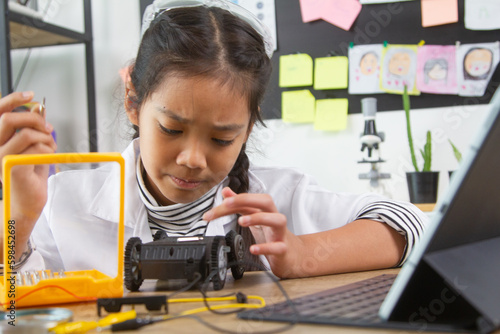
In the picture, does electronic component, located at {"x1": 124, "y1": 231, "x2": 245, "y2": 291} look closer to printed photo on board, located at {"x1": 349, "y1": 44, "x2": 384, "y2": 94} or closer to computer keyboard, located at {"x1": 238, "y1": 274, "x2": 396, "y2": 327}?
computer keyboard, located at {"x1": 238, "y1": 274, "x2": 396, "y2": 327}

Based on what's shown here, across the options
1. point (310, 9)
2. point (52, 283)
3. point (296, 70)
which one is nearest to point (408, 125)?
point (296, 70)

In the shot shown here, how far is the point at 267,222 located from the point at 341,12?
50.2 inches

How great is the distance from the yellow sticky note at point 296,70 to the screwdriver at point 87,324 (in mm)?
1364

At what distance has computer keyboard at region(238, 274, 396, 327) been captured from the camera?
37cm

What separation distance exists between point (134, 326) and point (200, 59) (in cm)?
51

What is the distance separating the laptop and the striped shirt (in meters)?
0.50

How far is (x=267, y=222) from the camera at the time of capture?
1.90 ft

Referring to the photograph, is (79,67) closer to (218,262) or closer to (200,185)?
(200,185)

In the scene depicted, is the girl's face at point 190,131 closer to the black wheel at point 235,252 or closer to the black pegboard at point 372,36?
the black wheel at point 235,252

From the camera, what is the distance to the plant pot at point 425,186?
4.63ft

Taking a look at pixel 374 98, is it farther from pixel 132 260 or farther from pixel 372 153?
pixel 132 260

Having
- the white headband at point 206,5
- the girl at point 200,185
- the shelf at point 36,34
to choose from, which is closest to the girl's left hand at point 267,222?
the girl at point 200,185

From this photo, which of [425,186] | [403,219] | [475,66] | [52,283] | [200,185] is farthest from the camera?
[475,66]

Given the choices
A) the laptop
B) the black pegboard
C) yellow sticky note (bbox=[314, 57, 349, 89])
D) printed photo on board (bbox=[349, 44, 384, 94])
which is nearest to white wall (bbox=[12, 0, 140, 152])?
the black pegboard
